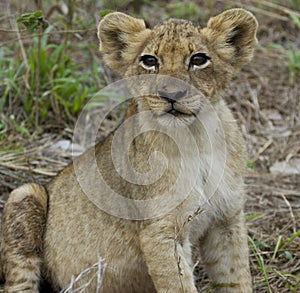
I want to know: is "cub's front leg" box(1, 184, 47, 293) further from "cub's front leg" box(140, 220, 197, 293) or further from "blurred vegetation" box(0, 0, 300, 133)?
"blurred vegetation" box(0, 0, 300, 133)

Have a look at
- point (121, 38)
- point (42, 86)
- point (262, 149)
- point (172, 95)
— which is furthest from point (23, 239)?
point (262, 149)

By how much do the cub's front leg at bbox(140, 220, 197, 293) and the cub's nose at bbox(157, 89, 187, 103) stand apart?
2.81 feet

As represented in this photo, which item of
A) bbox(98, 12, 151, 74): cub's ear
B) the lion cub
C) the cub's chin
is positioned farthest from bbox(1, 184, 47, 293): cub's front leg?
the cub's chin

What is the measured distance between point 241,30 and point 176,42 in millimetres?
671

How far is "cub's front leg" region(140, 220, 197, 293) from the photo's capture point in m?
4.60

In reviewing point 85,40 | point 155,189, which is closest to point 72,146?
point 85,40

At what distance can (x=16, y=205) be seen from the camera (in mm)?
5648

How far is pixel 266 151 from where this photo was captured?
795 centimetres

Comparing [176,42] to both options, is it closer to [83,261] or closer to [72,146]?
[83,261]

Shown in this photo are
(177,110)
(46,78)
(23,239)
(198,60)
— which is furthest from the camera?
(46,78)

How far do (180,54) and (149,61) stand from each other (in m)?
0.27

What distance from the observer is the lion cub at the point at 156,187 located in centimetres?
465

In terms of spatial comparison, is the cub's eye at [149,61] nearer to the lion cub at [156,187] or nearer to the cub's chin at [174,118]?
the lion cub at [156,187]

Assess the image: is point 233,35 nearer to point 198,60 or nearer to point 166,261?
point 198,60
